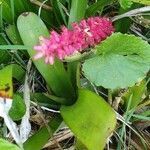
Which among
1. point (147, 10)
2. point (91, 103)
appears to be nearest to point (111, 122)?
point (91, 103)

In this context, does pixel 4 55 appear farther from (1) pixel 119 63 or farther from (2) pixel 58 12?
(1) pixel 119 63

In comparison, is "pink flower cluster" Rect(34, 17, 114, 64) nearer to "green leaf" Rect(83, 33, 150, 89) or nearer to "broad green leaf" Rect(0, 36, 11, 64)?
"green leaf" Rect(83, 33, 150, 89)

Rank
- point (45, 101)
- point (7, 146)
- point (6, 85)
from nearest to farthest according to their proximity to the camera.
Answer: point (7, 146)
point (6, 85)
point (45, 101)

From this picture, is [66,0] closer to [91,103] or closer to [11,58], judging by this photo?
[11,58]

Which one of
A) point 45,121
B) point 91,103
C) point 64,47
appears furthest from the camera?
point 45,121

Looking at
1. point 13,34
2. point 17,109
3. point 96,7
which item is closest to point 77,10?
point 96,7

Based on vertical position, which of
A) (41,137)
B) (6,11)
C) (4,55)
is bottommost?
(41,137)

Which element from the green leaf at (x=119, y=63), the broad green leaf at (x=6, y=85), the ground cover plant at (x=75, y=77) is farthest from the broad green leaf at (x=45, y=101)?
the green leaf at (x=119, y=63)

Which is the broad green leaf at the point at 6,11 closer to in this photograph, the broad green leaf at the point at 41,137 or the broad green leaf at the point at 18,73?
the broad green leaf at the point at 18,73

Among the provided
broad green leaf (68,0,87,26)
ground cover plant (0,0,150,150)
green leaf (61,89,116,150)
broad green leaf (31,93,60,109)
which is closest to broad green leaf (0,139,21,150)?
ground cover plant (0,0,150,150)
